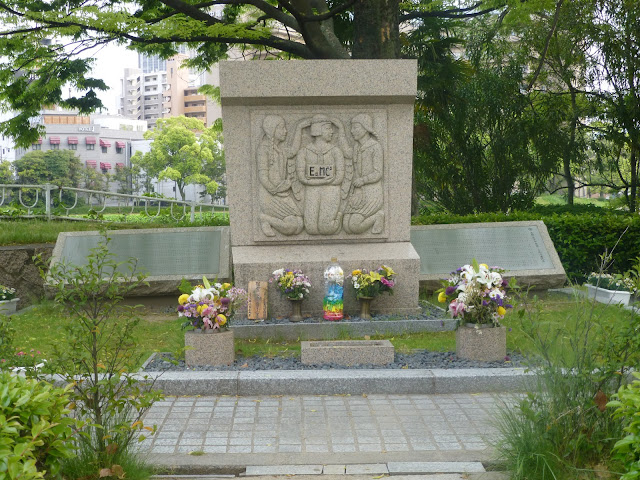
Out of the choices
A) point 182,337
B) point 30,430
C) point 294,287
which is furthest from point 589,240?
point 30,430

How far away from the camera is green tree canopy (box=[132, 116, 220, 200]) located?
53.3m

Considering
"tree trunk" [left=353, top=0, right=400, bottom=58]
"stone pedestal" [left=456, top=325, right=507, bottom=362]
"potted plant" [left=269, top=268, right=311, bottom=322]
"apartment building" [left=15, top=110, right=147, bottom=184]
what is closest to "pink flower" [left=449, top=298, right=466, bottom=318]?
"stone pedestal" [left=456, top=325, right=507, bottom=362]

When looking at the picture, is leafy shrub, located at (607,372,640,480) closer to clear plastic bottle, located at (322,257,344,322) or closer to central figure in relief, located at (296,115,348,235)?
clear plastic bottle, located at (322,257,344,322)

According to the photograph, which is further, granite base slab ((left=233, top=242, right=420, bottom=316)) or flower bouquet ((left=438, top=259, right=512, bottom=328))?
granite base slab ((left=233, top=242, right=420, bottom=316))

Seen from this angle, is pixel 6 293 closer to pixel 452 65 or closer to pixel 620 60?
pixel 452 65

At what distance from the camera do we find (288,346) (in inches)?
292

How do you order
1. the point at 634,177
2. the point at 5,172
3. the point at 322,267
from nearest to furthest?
the point at 322,267, the point at 634,177, the point at 5,172

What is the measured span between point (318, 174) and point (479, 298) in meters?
2.87

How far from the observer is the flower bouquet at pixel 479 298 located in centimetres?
652

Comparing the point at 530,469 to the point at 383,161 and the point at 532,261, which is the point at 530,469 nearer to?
the point at 383,161

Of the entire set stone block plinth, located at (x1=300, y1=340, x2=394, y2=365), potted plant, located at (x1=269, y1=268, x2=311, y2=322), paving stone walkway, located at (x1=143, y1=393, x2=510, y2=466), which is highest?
potted plant, located at (x1=269, y1=268, x2=311, y2=322)

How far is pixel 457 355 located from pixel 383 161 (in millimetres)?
2970

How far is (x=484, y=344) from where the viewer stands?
6.54 metres

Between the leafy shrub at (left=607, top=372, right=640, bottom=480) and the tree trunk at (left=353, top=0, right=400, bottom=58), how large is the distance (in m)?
9.25
